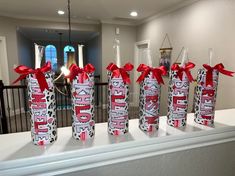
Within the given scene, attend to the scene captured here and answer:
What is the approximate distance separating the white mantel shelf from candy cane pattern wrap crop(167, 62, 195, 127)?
0.08 meters

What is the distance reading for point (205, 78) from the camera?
770 mm

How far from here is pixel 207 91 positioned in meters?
0.77

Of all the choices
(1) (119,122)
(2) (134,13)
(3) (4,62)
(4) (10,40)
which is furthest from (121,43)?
(1) (119,122)

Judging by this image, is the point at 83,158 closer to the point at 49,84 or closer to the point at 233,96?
the point at 49,84

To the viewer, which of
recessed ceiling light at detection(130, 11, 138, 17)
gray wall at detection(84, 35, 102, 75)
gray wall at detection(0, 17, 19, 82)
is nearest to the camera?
recessed ceiling light at detection(130, 11, 138, 17)

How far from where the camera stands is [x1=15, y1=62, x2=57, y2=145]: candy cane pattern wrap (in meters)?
0.56

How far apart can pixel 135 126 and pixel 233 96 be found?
232 cm

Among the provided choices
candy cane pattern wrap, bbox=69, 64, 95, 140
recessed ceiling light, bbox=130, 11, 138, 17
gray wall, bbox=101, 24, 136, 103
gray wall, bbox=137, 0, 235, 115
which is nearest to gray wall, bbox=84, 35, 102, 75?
gray wall, bbox=101, 24, 136, 103

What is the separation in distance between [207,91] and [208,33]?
2.49 m

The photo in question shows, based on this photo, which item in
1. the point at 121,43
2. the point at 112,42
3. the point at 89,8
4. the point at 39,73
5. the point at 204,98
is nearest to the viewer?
the point at 39,73

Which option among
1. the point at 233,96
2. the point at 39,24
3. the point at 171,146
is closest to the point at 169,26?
the point at 233,96

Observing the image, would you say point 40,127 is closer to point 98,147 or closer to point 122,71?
point 98,147

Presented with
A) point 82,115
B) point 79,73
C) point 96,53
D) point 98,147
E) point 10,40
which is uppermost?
point 10,40

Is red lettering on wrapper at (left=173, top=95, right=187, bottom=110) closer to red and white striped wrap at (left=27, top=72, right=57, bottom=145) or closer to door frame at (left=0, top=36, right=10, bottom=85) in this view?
red and white striped wrap at (left=27, top=72, right=57, bottom=145)
